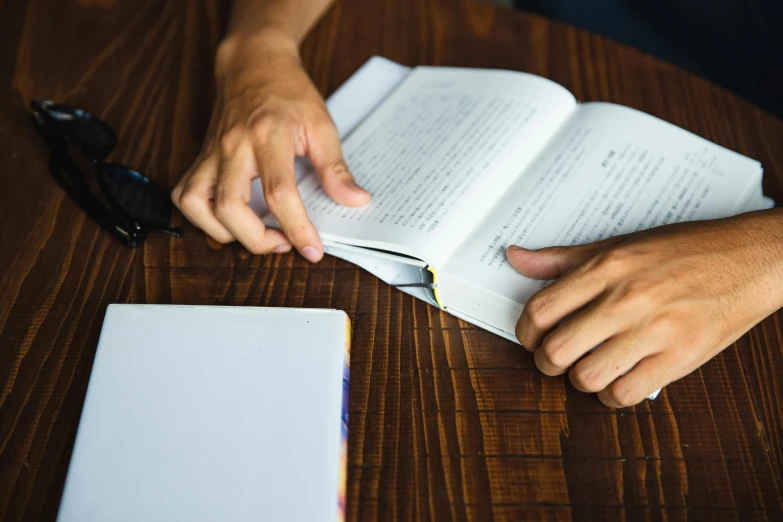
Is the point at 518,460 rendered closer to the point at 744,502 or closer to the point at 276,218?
the point at 744,502

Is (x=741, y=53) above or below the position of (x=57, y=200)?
above

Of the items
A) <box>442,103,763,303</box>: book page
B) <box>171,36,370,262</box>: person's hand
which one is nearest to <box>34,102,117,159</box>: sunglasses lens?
<box>171,36,370,262</box>: person's hand

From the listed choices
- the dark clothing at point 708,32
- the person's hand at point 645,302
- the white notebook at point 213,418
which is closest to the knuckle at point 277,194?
the white notebook at point 213,418

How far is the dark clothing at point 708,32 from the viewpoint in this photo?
1007mm

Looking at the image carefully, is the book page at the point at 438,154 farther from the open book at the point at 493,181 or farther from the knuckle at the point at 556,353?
the knuckle at the point at 556,353

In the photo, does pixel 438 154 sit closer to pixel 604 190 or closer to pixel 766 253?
pixel 604 190

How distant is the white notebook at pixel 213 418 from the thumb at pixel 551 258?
18 centimetres

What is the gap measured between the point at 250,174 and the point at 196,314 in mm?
190

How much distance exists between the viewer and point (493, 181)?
2.48 feet

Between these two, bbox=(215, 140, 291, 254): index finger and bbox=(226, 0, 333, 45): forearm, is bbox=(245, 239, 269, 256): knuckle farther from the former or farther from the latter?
bbox=(226, 0, 333, 45): forearm

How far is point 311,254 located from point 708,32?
0.77 metres

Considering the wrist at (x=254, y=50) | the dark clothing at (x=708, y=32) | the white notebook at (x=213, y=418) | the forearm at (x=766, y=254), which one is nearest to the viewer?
the white notebook at (x=213, y=418)

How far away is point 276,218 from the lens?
729 mm

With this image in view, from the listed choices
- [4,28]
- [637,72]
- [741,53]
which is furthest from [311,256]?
[741,53]
